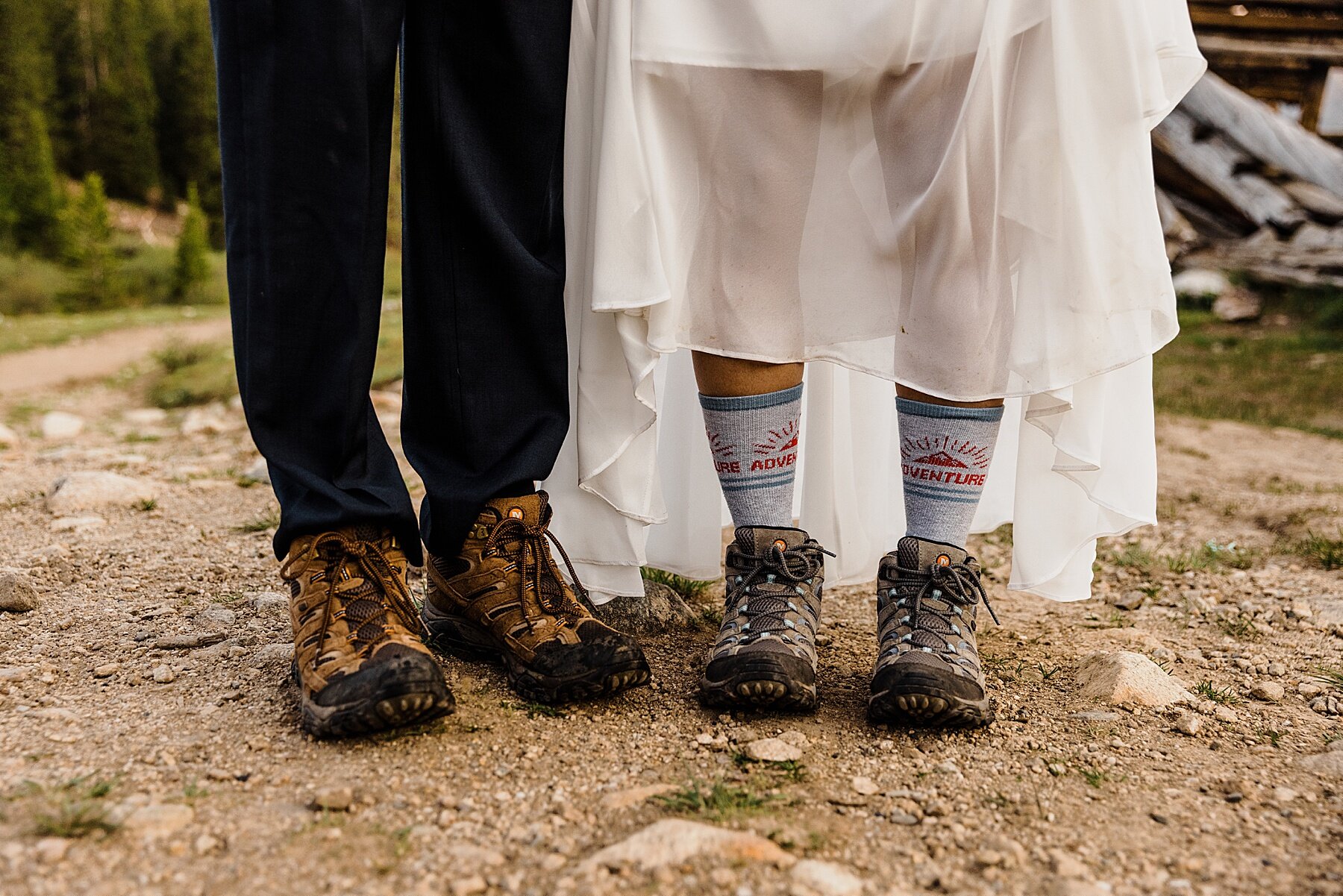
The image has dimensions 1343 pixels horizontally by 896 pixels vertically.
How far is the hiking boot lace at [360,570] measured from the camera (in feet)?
4.51

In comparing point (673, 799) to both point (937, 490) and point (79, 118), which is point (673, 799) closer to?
point (937, 490)

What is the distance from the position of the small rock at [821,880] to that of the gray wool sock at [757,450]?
66cm

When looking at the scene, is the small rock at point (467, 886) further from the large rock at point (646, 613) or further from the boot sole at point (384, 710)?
the large rock at point (646, 613)

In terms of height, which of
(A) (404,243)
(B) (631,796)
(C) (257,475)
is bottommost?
(C) (257,475)

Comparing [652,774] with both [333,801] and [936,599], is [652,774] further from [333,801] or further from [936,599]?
[936,599]

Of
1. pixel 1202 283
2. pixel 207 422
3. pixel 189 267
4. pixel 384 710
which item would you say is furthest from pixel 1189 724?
pixel 189 267

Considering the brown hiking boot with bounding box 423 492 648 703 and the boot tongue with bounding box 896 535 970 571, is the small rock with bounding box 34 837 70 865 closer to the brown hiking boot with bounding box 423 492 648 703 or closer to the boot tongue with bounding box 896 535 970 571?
the brown hiking boot with bounding box 423 492 648 703

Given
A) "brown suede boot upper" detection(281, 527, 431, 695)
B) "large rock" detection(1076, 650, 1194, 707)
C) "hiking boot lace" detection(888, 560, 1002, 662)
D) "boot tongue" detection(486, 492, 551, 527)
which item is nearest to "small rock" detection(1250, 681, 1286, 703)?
"large rock" detection(1076, 650, 1194, 707)

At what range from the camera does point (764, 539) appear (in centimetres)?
158

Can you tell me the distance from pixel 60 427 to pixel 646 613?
138 inches

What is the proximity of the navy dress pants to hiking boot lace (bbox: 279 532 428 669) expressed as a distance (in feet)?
0.12

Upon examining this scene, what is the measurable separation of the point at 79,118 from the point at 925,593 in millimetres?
21207

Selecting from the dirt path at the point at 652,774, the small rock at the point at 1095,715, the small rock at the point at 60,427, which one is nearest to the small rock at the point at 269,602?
A: the dirt path at the point at 652,774

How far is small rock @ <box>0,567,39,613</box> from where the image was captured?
1777mm
